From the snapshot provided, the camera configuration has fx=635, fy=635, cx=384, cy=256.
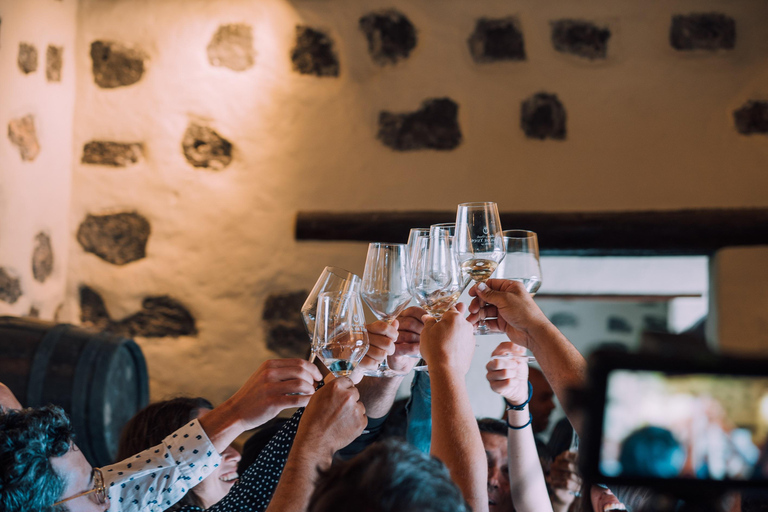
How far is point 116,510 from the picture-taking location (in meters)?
1.07

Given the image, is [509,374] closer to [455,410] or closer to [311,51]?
[455,410]

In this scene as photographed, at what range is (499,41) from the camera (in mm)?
2523

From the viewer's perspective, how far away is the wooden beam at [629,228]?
2389 mm

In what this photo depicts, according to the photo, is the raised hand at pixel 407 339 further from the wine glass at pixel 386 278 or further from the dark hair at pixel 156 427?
the dark hair at pixel 156 427

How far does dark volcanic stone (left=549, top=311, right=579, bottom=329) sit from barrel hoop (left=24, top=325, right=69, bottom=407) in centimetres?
181

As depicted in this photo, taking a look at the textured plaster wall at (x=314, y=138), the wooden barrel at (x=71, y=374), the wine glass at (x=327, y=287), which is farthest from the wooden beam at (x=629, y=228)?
the wine glass at (x=327, y=287)

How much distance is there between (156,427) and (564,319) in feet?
5.54

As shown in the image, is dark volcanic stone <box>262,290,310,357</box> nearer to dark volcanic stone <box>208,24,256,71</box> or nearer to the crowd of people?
dark volcanic stone <box>208,24,256,71</box>

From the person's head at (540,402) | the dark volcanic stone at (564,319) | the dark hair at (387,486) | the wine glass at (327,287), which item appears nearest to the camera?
the dark hair at (387,486)

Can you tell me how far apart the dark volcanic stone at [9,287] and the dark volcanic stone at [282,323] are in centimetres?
89

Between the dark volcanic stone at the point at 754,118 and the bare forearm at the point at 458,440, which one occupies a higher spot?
the dark volcanic stone at the point at 754,118

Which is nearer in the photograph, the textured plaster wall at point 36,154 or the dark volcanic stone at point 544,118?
the textured plaster wall at point 36,154

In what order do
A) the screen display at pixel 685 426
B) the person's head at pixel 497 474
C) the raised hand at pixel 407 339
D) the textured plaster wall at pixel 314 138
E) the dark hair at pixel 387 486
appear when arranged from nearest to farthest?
the screen display at pixel 685 426
the dark hair at pixel 387 486
the raised hand at pixel 407 339
the person's head at pixel 497 474
the textured plaster wall at pixel 314 138

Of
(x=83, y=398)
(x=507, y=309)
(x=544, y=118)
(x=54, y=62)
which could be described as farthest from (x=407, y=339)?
(x=54, y=62)
